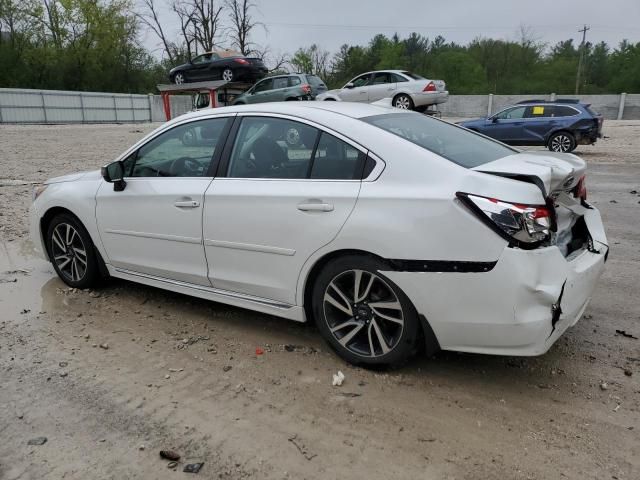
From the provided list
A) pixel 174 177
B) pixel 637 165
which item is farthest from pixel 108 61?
pixel 174 177

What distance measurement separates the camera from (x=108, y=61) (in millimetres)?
53219

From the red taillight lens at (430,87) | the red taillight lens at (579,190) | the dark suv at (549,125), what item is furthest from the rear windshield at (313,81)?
the red taillight lens at (579,190)

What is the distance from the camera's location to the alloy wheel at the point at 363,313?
3078 mm

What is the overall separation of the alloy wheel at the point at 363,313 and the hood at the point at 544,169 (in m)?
0.88

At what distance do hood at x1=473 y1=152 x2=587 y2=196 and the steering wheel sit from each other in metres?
1.99

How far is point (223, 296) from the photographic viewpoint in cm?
378

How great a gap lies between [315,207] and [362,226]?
35cm

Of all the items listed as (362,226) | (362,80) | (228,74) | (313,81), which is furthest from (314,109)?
(228,74)

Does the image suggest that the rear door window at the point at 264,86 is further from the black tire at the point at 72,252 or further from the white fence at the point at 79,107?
the white fence at the point at 79,107

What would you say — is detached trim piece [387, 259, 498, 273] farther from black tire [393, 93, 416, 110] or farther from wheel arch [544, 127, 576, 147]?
black tire [393, 93, 416, 110]

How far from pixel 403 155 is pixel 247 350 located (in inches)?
64.9

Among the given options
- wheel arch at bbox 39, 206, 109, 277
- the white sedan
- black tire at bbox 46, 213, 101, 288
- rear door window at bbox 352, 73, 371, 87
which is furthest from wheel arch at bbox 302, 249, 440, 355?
rear door window at bbox 352, 73, 371, 87

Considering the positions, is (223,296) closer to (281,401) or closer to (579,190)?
(281,401)

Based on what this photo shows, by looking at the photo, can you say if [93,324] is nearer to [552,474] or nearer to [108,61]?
[552,474]
